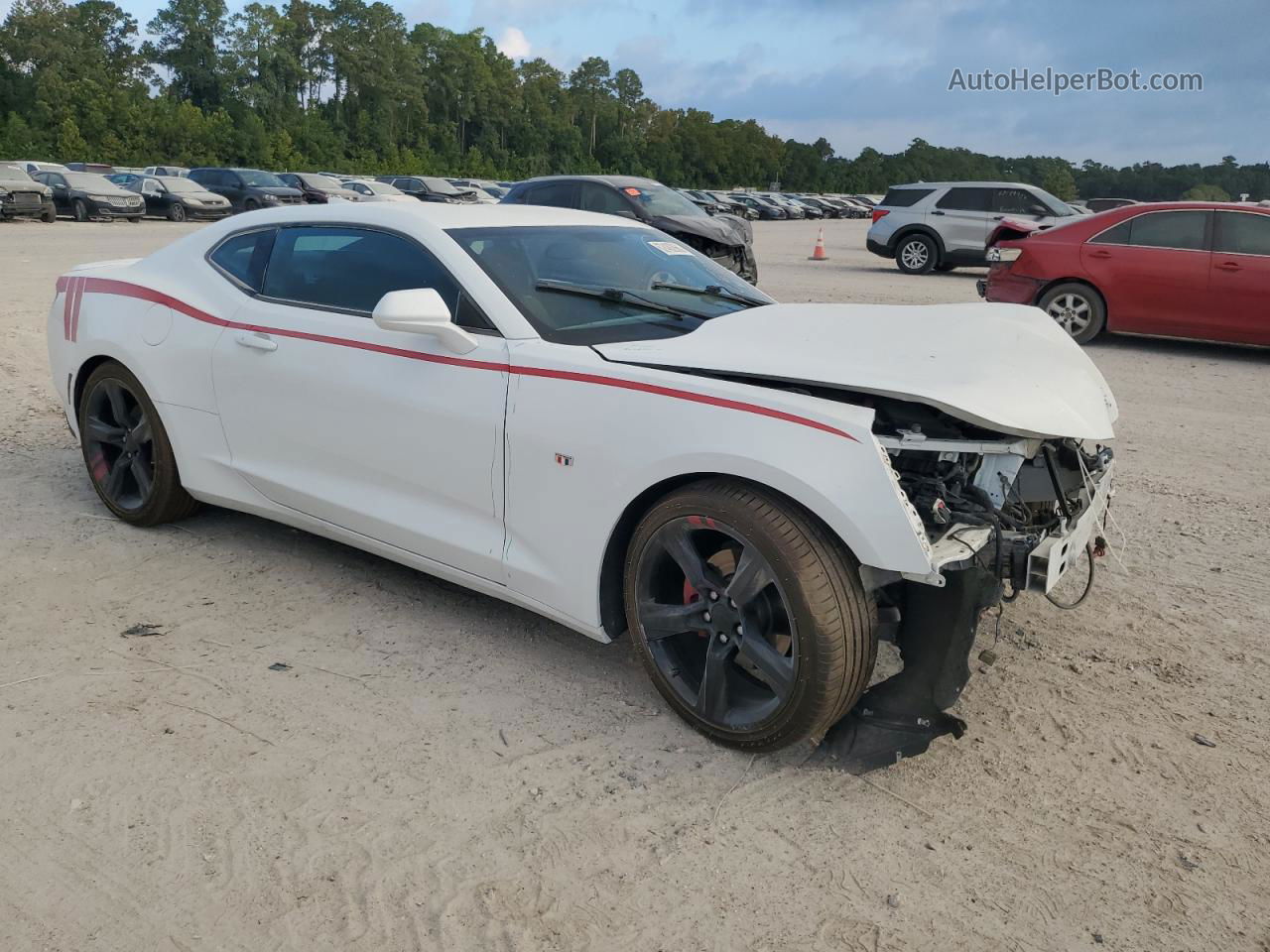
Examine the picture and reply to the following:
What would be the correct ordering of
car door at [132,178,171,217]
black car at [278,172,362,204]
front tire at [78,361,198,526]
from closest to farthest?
front tire at [78,361,198,526]
car door at [132,178,171,217]
black car at [278,172,362,204]

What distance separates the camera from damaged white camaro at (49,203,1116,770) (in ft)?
9.66

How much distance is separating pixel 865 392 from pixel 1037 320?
4.87 feet

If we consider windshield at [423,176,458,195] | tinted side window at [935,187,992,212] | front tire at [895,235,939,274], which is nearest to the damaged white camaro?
tinted side window at [935,187,992,212]

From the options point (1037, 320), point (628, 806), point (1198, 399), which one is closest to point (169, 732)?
point (628, 806)

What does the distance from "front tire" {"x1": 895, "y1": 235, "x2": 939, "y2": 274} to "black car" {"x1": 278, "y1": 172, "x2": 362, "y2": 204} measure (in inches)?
808

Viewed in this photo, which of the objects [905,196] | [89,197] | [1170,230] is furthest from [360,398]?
[89,197]

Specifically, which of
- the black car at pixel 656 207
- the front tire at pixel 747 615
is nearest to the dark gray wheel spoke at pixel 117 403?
the front tire at pixel 747 615

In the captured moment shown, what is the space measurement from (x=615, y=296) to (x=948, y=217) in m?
16.8

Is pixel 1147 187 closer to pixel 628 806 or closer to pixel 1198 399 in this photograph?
pixel 1198 399

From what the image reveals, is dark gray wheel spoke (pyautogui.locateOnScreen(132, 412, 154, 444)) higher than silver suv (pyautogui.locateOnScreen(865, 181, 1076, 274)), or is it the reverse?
silver suv (pyautogui.locateOnScreen(865, 181, 1076, 274))

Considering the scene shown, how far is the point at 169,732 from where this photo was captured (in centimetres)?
323

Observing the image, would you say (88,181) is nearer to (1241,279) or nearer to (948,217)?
(948,217)

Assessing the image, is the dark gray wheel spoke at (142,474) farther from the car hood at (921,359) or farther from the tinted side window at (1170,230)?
the tinted side window at (1170,230)

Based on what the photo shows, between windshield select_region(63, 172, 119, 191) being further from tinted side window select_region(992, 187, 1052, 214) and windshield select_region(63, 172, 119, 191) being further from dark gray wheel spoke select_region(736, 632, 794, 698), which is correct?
dark gray wheel spoke select_region(736, 632, 794, 698)
